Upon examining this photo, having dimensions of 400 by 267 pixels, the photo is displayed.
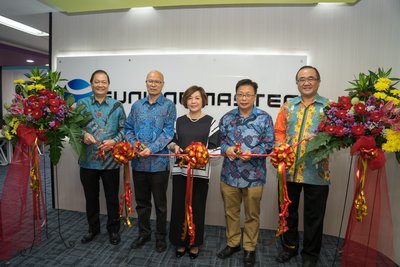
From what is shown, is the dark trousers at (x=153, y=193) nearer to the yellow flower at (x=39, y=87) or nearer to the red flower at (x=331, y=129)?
the yellow flower at (x=39, y=87)

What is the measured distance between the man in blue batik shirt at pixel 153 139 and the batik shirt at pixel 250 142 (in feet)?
1.96

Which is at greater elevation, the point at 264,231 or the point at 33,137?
the point at 33,137

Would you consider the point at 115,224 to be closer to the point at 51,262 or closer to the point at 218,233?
the point at 51,262

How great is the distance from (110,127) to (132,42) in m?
1.39

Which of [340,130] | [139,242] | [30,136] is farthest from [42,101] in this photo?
[340,130]

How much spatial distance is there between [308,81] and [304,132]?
0.42 metres

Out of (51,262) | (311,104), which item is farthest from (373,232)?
(51,262)

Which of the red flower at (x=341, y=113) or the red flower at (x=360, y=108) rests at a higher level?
the red flower at (x=360, y=108)

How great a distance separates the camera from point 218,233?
3102 millimetres

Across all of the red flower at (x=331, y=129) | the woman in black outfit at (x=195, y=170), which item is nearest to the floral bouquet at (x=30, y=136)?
the woman in black outfit at (x=195, y=170)

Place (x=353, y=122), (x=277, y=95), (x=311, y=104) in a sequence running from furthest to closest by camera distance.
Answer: (x=277, y=95)
(x=311, y=104)
(x=353, y=122)

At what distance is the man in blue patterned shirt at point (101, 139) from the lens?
8.38 ft

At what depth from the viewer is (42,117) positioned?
7.62ft

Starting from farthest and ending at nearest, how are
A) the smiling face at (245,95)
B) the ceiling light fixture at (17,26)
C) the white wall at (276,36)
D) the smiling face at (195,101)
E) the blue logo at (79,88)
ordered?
the ceiling light fixture at (17,26) → the blue logo at (79,88) → the white wall at (276,36) → the smiling face at (195,101) → the smiling face at (245,95)
